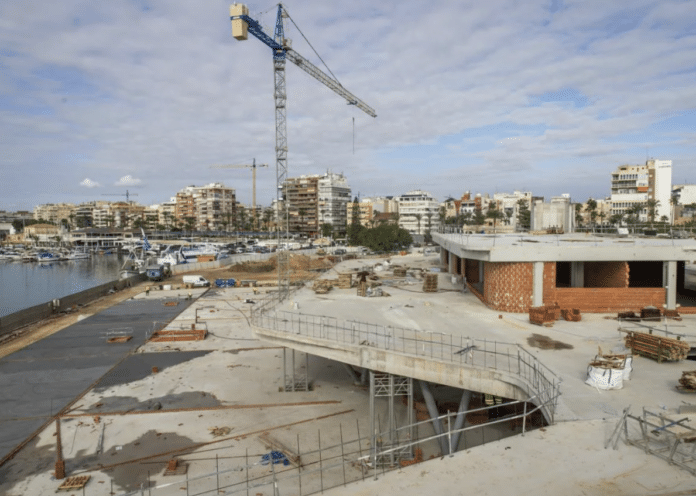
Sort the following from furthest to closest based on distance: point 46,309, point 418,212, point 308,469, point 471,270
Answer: point 418,212 → point 46,309 → point 471,270 → point 308,469

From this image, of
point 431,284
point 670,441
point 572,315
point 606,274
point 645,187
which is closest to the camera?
point 670,441

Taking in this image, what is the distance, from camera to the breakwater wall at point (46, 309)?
132ft

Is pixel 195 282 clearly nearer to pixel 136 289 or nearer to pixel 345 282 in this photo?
pixel 136 289

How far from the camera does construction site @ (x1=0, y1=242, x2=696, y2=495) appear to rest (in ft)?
37.5

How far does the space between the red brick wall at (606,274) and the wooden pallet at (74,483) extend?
96.2 feet

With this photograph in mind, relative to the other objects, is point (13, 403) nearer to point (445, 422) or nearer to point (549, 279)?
point (445, 422)

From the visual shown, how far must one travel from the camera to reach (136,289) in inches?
2618

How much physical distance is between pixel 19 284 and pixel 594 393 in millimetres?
103766

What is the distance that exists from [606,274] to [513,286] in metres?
7.83

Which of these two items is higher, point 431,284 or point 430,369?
point 431,284

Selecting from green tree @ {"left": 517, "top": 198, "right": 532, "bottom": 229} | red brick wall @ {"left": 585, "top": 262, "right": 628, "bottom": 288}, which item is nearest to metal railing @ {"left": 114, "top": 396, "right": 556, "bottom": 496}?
red brick wall @ {"left": 585, "top": 262, "right": 628, "bottom": 288}

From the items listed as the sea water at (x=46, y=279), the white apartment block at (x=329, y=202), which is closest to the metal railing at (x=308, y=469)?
the sea water at (x=46, y=279)

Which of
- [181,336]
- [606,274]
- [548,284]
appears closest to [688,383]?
[548,284]

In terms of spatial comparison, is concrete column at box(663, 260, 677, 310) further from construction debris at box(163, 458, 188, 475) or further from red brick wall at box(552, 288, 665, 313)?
construction debris at box(163, 458, 188, 475)
